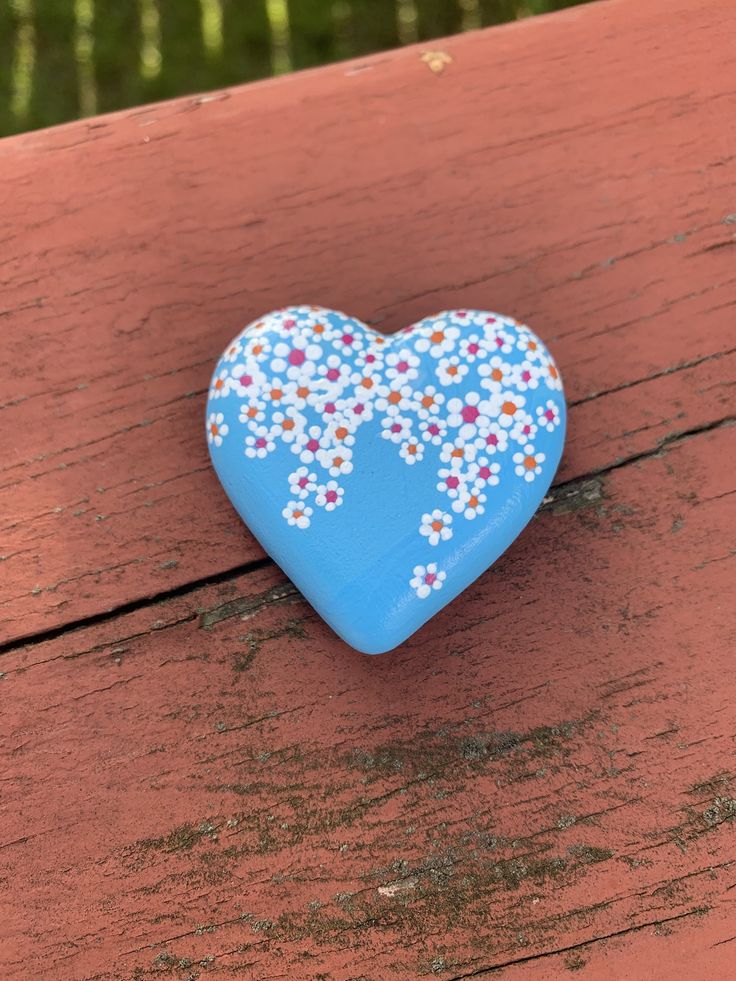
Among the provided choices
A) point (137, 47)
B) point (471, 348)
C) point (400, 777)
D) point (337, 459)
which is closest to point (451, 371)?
point (471, 348)

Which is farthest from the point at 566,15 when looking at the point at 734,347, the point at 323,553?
the point at 323,553

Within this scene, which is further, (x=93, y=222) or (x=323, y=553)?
(x=93, y=222)

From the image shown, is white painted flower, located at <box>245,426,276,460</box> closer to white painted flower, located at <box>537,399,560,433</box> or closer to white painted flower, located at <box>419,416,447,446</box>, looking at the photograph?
white painted flower, located at <box>419,416,447,446</box>

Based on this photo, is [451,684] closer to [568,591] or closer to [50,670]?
[568,591]

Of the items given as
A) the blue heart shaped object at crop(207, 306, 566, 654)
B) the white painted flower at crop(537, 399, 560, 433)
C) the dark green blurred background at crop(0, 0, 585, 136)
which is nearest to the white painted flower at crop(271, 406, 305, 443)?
the blue heart shaped object at crop(207, 306, 566, 654)

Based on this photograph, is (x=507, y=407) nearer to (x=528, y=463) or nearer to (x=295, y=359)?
(x=528, y=463)

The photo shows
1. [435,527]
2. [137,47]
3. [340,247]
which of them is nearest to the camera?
[435,527]
